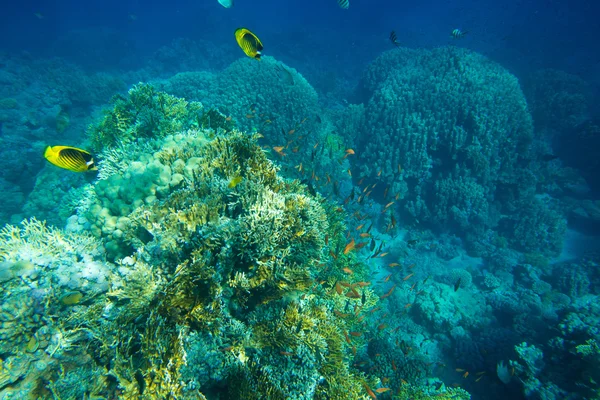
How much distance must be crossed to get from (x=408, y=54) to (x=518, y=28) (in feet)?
122

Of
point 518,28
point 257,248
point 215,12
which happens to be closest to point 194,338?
point 257,248

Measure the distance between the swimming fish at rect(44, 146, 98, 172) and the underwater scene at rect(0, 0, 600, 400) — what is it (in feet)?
0.09

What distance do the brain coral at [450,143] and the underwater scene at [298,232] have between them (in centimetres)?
9

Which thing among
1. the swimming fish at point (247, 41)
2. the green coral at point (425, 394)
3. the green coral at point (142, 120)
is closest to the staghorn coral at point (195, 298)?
the swimming fish at point (247, 41)

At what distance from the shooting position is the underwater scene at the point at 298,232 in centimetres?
264

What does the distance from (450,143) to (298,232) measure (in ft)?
34.5

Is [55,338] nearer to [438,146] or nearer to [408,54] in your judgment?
[438,146]

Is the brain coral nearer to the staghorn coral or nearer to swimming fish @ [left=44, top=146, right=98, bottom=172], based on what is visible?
the staghorn coral

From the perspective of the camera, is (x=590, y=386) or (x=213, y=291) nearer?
(x=213, y=291)

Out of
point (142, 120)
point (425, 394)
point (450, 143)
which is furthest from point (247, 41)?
point (450, 143)

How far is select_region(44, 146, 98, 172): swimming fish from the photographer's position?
3031 mm

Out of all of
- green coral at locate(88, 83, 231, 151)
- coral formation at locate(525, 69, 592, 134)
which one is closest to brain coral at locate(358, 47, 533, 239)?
coral formation at locate(525, 69, 592, 134)

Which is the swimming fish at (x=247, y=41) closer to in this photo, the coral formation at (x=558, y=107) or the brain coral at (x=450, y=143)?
the brain coral at (x=450, y=143)

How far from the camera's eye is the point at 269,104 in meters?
10.8
